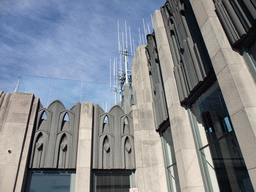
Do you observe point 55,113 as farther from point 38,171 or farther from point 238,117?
point 238,117

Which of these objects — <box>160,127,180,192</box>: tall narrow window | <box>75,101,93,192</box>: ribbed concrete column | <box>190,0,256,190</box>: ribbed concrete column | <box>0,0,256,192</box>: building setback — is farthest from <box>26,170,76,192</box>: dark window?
<box>190,0,256,190</box>: ribbed concrete column

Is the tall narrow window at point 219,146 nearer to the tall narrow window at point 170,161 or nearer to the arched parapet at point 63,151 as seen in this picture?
the tall narrow window at point 170,161

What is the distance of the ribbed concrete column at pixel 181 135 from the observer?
890 cm

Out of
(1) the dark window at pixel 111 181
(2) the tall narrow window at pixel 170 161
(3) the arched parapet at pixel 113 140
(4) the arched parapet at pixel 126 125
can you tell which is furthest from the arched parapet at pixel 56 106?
(2) the tall narrow window at pixel 170 161

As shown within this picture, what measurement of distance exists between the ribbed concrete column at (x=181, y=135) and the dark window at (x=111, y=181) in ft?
16.3

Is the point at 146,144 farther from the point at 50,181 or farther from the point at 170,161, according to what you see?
the point at 50,181

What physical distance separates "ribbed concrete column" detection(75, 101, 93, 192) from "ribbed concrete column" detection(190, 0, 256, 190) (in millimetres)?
9216

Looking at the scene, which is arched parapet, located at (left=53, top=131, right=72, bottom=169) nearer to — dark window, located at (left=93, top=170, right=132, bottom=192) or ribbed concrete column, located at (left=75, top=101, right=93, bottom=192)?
ribbed concrete column, located at (left=75, top=101, right=93, bottom=192)

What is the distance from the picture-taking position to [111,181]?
42.5 ft

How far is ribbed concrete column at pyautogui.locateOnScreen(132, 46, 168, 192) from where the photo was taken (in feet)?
41.3

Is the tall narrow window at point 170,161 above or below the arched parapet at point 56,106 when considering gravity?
below

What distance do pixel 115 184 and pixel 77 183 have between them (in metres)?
2.58

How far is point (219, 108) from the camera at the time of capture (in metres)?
7.83

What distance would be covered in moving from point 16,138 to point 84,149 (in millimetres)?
4098
